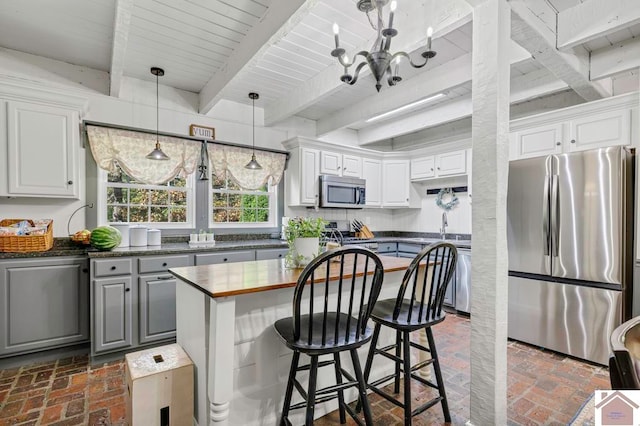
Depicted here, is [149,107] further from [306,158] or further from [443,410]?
[443,410]

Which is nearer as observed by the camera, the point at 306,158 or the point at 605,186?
the point at 605,186

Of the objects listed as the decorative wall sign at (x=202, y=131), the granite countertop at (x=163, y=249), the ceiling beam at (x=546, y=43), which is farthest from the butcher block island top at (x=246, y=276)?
the decorative wall sign at (x=202, y=131)

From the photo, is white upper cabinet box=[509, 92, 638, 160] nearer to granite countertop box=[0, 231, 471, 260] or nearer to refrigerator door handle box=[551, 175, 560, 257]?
refrigerator door handle box=[551, 175, 560, 257]

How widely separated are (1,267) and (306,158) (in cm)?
326

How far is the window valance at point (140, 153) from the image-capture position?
3.25 meters

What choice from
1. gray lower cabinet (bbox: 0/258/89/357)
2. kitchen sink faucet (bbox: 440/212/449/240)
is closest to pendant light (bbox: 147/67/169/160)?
gray lower cabinet (bbox: 0/258/89/357)

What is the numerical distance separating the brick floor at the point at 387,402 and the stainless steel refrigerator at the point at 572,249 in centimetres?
26

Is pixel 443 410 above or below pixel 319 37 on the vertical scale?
below

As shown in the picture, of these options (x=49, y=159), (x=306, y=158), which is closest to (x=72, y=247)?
(x=49, y=159)

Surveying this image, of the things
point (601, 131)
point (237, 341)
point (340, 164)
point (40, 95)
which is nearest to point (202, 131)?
point (40, 95)

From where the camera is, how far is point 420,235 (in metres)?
5.36

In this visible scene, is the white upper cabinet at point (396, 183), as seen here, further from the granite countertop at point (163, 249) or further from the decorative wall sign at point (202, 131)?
the decorative wall sign at point (202, 131)

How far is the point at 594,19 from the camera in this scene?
7.38 feet

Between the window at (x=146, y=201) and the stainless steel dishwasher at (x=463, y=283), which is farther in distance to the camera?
the stainless steel dishwasher at (x=463, y=283)
